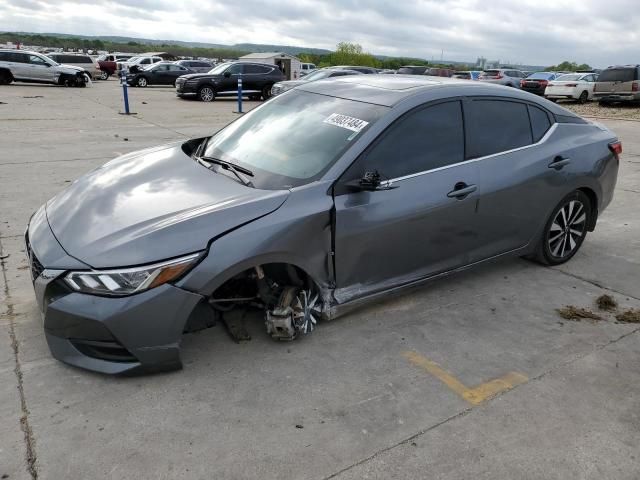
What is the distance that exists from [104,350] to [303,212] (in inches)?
51.2

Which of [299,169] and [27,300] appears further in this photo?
[27,300]

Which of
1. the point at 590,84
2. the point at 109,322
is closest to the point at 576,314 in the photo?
the point at 109,322

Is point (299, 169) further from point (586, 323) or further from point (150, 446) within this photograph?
point (586, 323)

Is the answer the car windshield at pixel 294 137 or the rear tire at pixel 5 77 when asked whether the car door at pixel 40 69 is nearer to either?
the rear tire at pixel 5 77

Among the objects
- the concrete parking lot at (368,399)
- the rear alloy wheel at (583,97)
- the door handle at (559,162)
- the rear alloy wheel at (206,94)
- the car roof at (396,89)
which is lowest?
the concrete parking lot at (368,399)

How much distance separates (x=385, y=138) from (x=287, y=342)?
1.43 m

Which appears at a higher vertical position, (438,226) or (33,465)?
(438,226)

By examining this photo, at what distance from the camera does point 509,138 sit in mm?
3990

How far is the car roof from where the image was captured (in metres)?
A: 3.58

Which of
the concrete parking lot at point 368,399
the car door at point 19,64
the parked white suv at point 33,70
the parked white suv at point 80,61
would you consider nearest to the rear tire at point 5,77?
the parked white suv at point 33,70

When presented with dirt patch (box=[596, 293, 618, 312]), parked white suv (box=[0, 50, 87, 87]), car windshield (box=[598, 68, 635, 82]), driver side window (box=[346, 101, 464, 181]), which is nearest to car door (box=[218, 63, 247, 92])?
parked white suv (box=[0, 50, 87, 87])

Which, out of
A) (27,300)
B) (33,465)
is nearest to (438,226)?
(33,465)

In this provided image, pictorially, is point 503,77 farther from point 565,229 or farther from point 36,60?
point 565,229

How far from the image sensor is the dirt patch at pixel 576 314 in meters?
3.75
